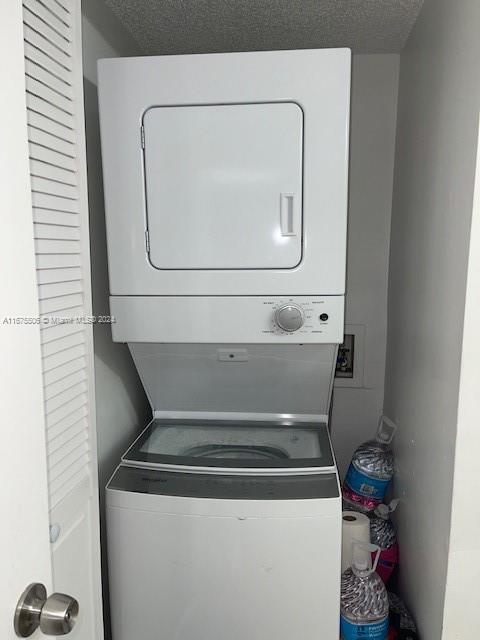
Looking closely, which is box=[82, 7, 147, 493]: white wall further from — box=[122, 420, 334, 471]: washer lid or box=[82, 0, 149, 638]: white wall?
box=[122, 420, 334, 471]: washer lid

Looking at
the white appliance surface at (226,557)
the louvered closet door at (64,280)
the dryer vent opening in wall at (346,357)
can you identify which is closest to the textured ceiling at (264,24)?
the louvered closet door at (64,280)

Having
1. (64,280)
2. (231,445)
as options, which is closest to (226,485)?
(231,445)

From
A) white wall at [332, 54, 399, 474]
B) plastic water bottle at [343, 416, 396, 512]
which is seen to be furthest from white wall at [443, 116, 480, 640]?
white wall at [332, 54, 399, 474]

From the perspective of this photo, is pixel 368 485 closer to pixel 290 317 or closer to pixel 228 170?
pixel 290 317

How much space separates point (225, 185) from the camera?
1621 mm

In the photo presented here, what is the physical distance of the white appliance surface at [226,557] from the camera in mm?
1533

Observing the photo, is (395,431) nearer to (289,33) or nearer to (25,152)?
(289,33)

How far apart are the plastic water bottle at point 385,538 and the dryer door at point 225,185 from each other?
1.14 m

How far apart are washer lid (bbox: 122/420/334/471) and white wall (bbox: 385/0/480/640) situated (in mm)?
355

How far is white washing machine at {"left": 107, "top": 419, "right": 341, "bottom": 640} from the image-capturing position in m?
1.53

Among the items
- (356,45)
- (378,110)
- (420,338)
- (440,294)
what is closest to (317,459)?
(420,338)

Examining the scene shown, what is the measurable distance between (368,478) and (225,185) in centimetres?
131

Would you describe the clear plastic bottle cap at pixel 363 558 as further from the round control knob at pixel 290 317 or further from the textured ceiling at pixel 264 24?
the textured ceiling at pixel 264 24

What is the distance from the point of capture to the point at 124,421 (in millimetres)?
2047
